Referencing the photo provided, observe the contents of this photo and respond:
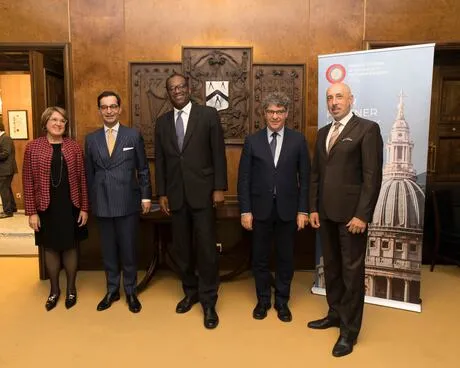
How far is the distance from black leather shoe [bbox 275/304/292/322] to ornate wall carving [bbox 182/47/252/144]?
151cm

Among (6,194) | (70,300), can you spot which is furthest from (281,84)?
(6,194)

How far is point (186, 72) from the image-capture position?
3.59 meters

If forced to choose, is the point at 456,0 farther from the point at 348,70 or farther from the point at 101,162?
the point at 101,162

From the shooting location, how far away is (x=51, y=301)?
3053 mm

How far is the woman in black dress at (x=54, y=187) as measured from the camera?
284cm

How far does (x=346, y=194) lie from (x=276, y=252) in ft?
2.45

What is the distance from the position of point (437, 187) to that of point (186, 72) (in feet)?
9.57

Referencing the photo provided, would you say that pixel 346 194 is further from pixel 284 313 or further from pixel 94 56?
pixel 94 56

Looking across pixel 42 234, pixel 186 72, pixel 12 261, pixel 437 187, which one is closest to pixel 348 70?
pixel 186 72

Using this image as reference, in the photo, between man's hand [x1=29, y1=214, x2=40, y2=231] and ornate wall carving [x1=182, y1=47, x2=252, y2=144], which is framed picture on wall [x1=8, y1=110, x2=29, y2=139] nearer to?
ornate wall carving [x1=182, y1=47, x2=252, y2=144]

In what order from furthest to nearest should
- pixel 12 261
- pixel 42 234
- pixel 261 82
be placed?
pixel 12 261 < pixel 261 82 < pixel 42 234

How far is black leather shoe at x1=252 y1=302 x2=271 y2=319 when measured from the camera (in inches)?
112

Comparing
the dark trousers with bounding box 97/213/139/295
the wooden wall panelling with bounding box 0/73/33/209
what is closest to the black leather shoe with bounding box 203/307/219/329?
the dark trousers with bounding box 97/213/139/295

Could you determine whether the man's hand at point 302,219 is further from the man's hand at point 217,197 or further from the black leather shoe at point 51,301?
the black leather shoe at point 51,301
